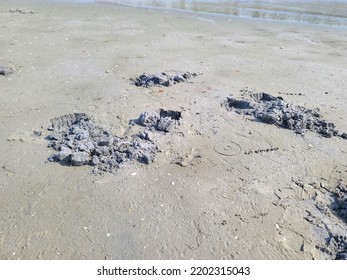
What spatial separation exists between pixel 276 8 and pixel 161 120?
56.5ft

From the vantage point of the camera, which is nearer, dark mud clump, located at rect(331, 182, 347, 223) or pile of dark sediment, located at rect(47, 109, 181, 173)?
dark mud clump, located at rect(331, 182, 347, 223)

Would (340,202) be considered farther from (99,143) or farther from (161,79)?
(161,79)

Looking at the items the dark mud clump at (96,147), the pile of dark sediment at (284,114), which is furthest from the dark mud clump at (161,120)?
the pile of dark sediment at (284,114)

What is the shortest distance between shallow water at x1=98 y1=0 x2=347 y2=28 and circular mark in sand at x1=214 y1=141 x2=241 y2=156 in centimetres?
1310

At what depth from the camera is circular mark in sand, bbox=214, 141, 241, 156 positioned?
5.19 m

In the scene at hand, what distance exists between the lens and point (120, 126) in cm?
575

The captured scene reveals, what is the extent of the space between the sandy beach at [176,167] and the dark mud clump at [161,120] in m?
0.12

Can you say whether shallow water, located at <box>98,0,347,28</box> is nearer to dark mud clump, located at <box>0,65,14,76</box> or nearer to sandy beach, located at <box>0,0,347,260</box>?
sandy beach, located at <box>0,0,347,260</box>

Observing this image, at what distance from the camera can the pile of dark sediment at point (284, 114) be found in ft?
19.0

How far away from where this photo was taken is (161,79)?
735 centimetres

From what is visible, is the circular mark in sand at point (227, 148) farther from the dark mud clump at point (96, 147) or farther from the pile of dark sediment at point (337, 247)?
the pile of dark sediment at point (337, 247)

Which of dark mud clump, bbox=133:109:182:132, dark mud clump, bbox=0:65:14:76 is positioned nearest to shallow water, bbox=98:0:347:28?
dark mud clump, bbox=0:65:14:76
